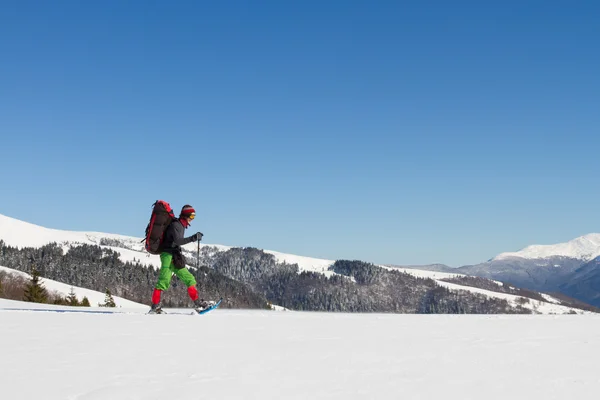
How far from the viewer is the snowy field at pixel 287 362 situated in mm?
3998

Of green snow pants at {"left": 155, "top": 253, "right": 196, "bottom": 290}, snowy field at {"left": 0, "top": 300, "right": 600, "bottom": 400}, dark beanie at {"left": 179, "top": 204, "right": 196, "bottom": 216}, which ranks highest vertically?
dark beanie at {"left": 179, "top": 204, "right": 196, "bottom": 216}

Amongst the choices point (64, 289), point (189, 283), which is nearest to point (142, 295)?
point (64, 289)

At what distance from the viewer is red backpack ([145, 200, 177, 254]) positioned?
1217 cm

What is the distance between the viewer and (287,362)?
5289mm

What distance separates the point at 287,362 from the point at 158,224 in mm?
7779

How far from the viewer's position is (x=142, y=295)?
171000mm

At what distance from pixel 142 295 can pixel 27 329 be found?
173065mm

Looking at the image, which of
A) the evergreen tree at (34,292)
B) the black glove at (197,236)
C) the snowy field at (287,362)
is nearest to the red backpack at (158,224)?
the black glove at (197,236)

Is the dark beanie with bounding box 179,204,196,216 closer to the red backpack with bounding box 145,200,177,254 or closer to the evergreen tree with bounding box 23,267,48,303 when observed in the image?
the red backpack with bounding box 145,200,177,254

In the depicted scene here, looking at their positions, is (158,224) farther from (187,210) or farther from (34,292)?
(34,292)

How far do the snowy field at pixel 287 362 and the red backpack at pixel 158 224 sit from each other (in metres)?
3.59

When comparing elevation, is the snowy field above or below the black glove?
below

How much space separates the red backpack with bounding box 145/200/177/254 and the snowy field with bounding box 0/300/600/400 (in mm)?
3586

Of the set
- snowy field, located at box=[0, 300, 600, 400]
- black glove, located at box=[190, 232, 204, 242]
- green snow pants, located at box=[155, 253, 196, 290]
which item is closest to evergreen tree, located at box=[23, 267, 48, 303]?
green snow pants, located at box=[155, 253, 196, 290]
